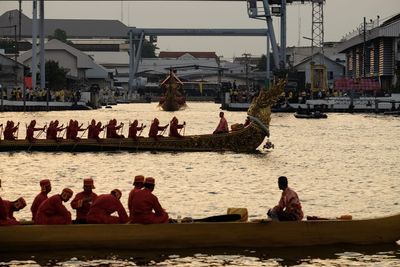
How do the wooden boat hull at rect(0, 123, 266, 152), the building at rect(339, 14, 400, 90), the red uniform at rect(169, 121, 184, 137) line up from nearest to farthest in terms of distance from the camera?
1. the red uniform at rect(169, 121, 184, 137)
2. the wooden boat hull at rect(0, 123, 266, 152)
3. the building at rect(339, 14, 400, 90)

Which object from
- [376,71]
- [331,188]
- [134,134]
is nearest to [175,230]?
[331,188]

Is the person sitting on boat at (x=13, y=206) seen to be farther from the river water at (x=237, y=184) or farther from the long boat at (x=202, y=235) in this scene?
the river water at (x=237, y=184)

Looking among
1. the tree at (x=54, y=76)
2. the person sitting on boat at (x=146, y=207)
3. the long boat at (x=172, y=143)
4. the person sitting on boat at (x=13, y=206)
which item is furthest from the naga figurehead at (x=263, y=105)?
the tree at (x=54, y=76)

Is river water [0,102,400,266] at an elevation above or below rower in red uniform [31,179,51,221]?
below

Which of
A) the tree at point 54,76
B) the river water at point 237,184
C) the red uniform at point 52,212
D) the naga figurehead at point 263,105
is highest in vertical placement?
the tree at point 54,76

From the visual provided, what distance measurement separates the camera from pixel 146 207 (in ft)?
72.7

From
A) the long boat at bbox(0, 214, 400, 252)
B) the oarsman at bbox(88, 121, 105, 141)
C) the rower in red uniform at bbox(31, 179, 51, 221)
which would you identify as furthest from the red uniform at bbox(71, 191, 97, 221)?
the oarsman at bbox(88, 121, 105, 141)

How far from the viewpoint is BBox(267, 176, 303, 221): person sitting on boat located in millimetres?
22594

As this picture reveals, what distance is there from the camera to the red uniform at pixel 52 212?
22.1 meters

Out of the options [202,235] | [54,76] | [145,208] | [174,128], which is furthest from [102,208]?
[54,76]

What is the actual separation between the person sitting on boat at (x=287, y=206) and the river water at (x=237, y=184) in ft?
2.54

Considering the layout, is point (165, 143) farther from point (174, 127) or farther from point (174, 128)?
point (174, 127)

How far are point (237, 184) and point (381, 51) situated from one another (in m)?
86.6

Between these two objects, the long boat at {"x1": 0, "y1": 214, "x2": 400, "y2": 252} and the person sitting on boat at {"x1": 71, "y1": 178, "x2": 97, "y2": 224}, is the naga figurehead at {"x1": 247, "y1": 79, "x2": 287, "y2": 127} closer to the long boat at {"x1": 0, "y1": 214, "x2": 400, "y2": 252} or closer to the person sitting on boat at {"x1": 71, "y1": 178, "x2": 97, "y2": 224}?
the long boat at {"x1": 0, "y1": 214, "x2": 400, "y2": 252}
